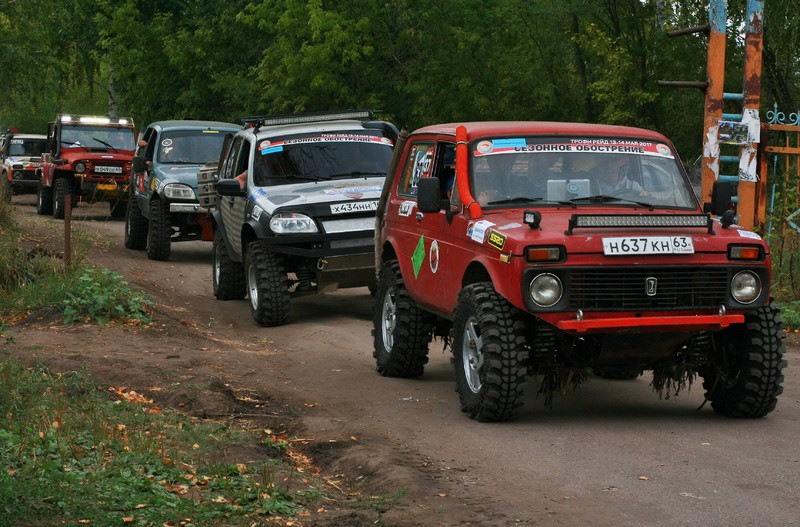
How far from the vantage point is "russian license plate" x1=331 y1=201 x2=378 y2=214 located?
45.0 feet

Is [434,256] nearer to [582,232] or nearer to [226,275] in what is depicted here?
[582,232]

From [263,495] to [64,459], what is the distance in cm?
117

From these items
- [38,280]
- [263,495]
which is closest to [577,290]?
[263,495]

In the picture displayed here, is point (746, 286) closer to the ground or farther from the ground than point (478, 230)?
closer to the ground

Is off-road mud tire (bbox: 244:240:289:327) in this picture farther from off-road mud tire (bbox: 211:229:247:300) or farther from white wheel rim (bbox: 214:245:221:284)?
white wheel rim (bbox: 214:245:221:284)

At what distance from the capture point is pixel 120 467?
22.8ft

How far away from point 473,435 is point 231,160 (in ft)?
26.5

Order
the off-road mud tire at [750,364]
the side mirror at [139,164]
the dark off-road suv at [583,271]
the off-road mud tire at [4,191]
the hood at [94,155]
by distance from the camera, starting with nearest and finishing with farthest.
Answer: the dark off-road suv at [583,271], the off-road mud tire at [750,364], the off-road mud tire at [4,191], the side mirror at [139,164], the hood at [94,155]

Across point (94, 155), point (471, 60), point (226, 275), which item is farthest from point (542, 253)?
point (94, 155)

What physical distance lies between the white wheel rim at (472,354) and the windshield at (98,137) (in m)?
21.3

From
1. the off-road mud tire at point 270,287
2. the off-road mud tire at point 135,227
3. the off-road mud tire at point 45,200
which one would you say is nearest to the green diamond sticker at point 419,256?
the off-road mud tire at point 270,287

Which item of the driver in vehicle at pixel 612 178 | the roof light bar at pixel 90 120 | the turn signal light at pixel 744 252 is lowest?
the turn signal light at pixel 744 252

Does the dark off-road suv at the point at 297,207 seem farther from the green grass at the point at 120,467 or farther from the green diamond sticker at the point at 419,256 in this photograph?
the green grass at the point at 120,467

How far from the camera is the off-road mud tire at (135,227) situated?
22.1 m
